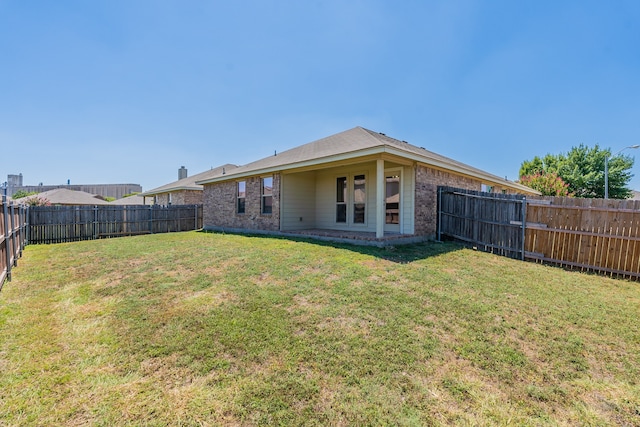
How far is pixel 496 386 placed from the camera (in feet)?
7.77

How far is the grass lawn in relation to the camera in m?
2.09

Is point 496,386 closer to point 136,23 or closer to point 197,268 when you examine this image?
point 197,268

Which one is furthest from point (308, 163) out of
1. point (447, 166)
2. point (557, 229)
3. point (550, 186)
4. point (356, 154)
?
point (550, 186)

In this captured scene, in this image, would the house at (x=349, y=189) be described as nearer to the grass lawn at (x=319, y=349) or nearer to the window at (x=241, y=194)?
the window at (x=241, y=194)

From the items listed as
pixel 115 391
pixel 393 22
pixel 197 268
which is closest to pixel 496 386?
pixel 115 391

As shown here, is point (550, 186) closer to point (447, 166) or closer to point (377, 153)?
point (447, 166)

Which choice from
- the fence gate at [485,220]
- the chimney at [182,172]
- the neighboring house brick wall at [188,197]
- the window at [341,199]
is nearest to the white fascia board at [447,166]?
the fence gate at [485,220]

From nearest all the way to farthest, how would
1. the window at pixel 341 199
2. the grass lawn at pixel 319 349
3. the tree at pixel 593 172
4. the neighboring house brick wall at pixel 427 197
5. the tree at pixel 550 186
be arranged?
the grass lawn at pixel 319 349 → the neighboring house brick wall at pixel 427 197 → the window at pixel 341 199 → the tree at pixel 550 186 → the tree at pixel 593 172

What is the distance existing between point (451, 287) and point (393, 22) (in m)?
8.67

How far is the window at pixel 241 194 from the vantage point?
1265 centimetres

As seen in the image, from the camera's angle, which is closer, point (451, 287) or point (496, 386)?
point (496, 386)

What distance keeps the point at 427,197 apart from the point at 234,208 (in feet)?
28.8

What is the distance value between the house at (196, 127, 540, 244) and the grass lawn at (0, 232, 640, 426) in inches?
142

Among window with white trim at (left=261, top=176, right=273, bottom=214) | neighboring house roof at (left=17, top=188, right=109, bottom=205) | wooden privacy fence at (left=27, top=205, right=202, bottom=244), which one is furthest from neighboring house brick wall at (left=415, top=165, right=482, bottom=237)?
neighboring house roof at (left=17, top=188, right=109, bottom=205)
